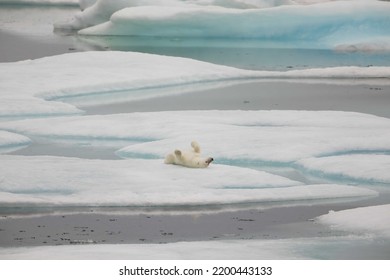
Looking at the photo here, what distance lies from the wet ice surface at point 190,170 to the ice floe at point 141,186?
0.03 ft

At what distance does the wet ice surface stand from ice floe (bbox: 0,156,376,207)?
0.01 m

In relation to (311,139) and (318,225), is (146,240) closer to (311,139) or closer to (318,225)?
(318,225)

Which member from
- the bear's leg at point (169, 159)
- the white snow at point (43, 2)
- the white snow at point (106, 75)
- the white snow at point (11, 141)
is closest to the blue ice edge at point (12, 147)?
the white snow at point (11, 141)

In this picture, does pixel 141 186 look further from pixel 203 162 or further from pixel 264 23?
pixel 264 23

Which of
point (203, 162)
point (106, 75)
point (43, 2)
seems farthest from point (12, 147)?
point (43, 2)

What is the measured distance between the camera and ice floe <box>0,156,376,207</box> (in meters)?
8.14

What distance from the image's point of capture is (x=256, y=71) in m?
12.0

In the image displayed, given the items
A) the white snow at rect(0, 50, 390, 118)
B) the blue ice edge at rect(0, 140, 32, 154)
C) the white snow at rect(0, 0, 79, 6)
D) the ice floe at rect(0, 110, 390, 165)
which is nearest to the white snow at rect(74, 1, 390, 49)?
the white snow at rect(0, 0, 79, 6)

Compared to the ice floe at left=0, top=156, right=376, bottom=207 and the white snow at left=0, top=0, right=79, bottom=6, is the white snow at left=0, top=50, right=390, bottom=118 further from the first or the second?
the ice floe at left=0, top=156, right=376, bottom=207

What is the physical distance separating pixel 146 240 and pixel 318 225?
3.47ft

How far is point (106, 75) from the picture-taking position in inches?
455

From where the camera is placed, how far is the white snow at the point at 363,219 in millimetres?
7781

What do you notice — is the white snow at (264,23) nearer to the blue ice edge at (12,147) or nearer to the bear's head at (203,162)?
the blue ice edge at (12,147)
